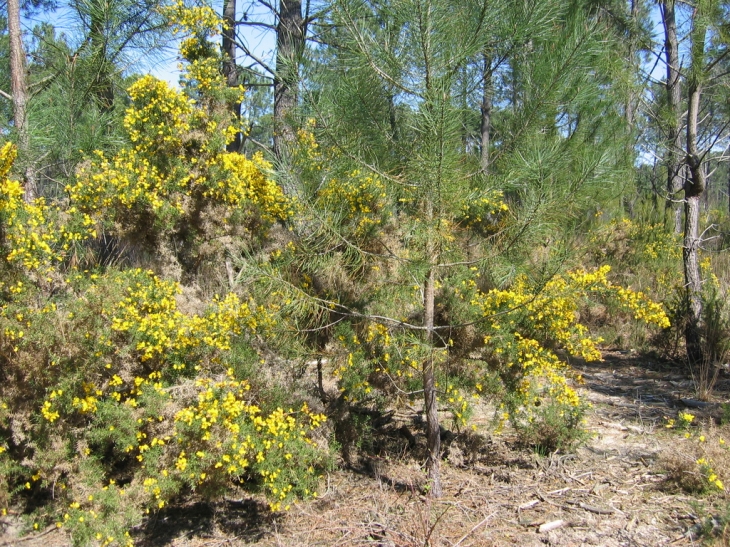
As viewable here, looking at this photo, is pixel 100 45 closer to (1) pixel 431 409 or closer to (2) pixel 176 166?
(2) pixel 176 166

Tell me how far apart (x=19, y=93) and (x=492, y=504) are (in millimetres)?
4658

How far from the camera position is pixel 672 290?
7.67 meters

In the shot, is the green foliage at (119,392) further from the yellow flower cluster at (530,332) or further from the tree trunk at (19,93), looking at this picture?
the yellow flower cluster at (530,332)

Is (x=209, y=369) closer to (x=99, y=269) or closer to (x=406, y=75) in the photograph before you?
(x=99, y=269)

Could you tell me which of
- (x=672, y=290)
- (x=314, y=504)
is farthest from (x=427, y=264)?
(x=672, y=290)

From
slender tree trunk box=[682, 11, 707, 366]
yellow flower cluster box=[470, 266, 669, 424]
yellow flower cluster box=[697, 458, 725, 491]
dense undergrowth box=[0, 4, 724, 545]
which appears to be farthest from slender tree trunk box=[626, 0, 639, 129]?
yellow flower cluster box=[697, 458, 725, 491]

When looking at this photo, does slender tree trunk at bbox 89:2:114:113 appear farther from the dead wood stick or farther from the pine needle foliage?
the dead wood stick

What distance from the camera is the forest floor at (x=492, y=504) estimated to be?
3439 mm

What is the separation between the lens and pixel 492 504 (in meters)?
3.86

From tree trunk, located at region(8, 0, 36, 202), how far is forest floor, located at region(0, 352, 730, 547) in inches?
103

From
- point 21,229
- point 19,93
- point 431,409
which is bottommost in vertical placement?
point 431,409

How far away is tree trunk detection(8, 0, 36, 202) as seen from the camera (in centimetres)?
442

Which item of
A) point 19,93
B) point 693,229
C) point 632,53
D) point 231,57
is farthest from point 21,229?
point 693,229

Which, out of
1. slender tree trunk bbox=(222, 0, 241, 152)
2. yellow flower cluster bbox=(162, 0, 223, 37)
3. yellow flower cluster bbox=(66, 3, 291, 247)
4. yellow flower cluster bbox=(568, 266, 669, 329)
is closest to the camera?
yellow flower cluster bbox=(568, 266, 669, 329)
